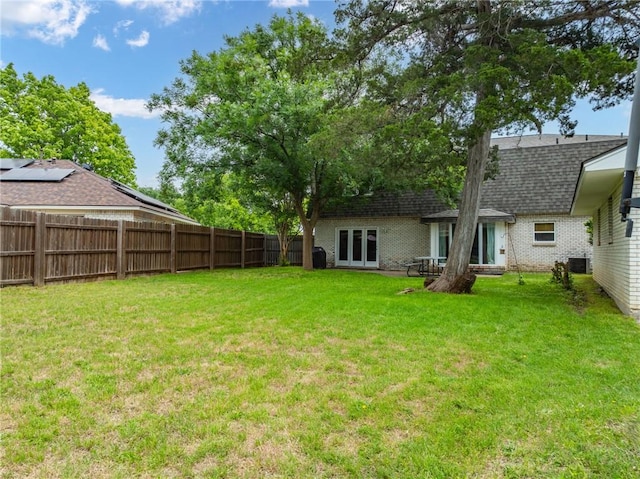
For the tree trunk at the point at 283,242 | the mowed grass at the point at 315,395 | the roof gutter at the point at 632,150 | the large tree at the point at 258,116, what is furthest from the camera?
the tree trunk at the point at 283,242

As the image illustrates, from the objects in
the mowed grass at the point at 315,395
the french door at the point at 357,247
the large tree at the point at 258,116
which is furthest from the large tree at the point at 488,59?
the french door at the point at 357,247

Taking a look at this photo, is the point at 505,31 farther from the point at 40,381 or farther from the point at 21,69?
the point at 21,69

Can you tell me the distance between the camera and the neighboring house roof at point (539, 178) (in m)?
15.6

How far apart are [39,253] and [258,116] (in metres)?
6.93

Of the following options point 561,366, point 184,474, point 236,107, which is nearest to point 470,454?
point 184,474

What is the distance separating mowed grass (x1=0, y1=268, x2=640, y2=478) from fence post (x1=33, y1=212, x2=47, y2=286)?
10.5 feet

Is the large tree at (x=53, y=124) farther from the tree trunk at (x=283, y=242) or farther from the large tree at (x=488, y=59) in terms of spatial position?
the large tree at (x=488, y=59)

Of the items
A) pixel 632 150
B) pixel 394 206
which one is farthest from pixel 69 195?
pixel 632 150

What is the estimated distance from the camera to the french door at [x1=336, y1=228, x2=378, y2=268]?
61.9ft

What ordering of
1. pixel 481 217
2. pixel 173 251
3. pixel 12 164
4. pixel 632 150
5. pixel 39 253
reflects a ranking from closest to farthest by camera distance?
1. pixel 632 150
2. pixel 39 253
3. pixel 173 251
4. pixel 481 217
5. pixel 12 164

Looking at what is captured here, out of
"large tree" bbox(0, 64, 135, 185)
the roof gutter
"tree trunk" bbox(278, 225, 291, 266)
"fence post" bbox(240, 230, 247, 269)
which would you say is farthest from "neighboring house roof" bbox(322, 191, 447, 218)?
"large tree" bbox(0, 64, 135, 185)

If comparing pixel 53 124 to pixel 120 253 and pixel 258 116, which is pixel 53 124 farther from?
pixel 258 116

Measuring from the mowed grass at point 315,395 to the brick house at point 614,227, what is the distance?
0.89 metres

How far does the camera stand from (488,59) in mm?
7938
